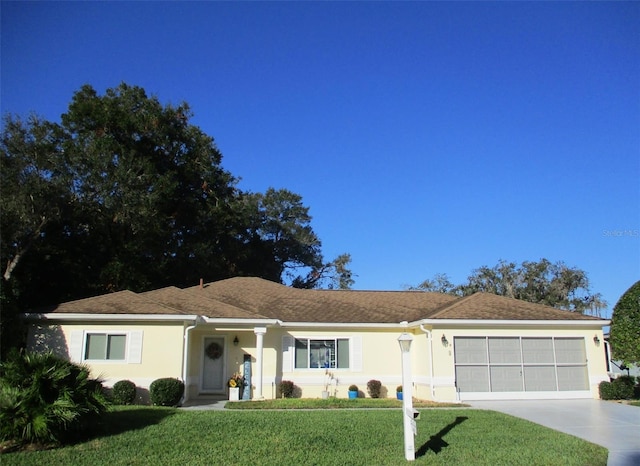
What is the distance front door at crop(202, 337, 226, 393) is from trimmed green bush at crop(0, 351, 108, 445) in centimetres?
905

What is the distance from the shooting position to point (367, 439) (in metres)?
10.1

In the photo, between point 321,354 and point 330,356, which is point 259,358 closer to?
point 321,354

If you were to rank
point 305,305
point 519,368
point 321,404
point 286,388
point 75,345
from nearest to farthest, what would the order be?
point 321,404, point 75,345, point 519,368, point 286,388, point 305,305

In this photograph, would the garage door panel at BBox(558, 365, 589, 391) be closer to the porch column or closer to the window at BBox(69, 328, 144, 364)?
the porch column

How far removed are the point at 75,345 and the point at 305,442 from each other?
1048 cm

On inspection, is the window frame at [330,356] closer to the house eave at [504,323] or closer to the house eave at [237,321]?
the house eave at [237,321]

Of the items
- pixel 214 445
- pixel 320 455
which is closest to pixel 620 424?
pixel 320 455

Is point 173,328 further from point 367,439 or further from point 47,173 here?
point 47,173

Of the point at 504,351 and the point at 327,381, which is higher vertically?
the point at 504,351

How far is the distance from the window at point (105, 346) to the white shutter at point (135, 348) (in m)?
0.23

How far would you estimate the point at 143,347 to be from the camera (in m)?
16.8

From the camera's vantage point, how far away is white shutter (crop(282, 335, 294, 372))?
19141 millimetres

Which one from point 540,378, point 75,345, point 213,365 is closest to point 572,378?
point 540,378

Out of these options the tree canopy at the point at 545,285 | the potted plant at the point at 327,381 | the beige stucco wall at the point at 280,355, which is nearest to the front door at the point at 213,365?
the beige stucco wall at the point at 280,355
